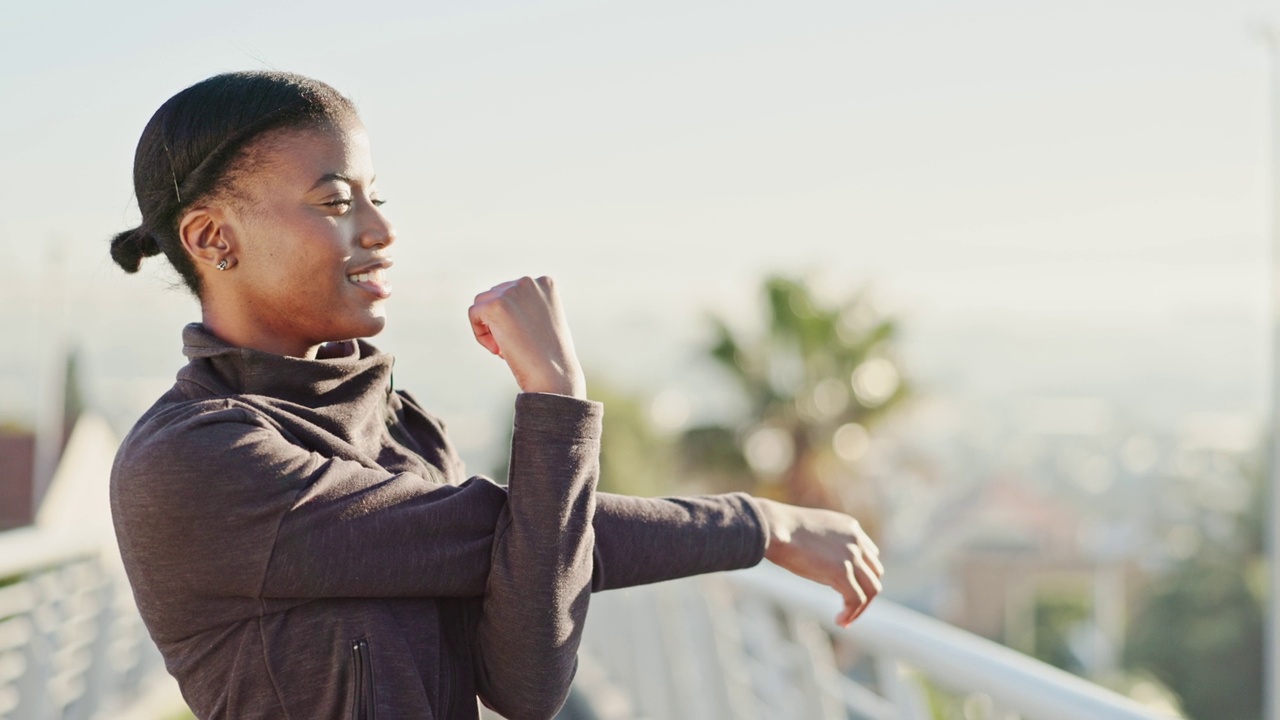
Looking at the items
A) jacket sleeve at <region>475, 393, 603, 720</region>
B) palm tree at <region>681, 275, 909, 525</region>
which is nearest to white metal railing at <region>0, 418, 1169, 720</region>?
jacket sleeve at <region>475, 393, 603, 720</region>

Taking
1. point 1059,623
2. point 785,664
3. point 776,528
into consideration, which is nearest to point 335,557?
point 776,528

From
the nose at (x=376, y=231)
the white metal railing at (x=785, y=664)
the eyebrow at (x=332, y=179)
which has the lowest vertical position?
the white metal railing at (x=785, y=664)

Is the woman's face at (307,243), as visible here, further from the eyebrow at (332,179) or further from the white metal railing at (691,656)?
the white metal railing at (691,656)

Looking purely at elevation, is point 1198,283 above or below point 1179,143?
below

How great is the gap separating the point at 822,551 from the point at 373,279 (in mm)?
573

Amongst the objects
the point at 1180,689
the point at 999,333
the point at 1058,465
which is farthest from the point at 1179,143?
the point at 1180,689

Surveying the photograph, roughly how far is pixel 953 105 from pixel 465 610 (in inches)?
3442

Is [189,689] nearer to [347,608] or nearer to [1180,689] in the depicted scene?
[347,608]

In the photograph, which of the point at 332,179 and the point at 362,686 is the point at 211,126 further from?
the point at 362,686

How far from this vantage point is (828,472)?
67.3 ft

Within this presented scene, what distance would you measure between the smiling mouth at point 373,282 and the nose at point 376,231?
0.03 metres

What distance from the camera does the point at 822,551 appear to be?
1.47 m

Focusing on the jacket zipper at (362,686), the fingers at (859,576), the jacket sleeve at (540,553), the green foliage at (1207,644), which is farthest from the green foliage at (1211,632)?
the jacket zipper at (362,686)

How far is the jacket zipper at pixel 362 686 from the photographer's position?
3.83 ft
